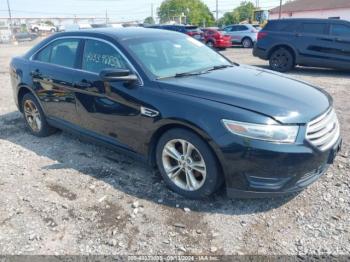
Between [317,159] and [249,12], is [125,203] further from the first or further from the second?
[249,12]

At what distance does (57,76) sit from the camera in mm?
4395

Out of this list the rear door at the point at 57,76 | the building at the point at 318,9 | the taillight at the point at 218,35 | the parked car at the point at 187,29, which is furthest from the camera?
the building at the point at 318,9

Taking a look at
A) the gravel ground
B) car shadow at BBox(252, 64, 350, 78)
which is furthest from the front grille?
car shadow at BBox(252, 64, 350, 78)

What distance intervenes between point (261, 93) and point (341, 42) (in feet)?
25.3

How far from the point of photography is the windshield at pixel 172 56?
3.61 m

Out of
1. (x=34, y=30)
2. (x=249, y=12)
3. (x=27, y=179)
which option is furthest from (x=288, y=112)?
(x=249, y=12)

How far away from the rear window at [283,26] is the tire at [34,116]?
8176 millimetres

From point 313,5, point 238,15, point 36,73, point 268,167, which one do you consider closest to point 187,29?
point 36,73

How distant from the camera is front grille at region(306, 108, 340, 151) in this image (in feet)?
9.48

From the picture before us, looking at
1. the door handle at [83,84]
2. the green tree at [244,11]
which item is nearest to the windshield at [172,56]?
the door handle at [83,84]

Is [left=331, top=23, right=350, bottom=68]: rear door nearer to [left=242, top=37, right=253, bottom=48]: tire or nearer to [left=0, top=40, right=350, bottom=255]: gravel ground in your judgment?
[left=0, top=40, right=350, bottom=255]: gravel ground

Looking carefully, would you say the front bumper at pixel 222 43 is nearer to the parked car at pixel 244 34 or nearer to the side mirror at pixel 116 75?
the parked car at pixel 244 34

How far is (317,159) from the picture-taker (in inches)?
114

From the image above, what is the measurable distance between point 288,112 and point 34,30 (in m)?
61.3
